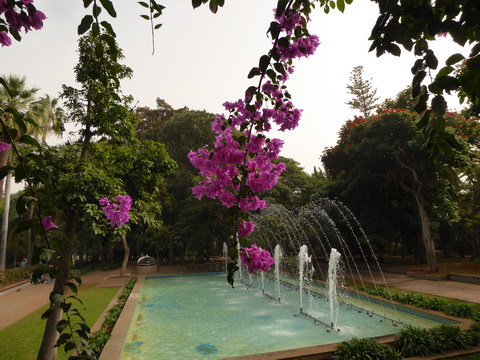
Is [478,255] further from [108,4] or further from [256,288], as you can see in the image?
[108,4]

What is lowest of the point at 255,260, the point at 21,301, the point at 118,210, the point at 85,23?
the point at 21,301

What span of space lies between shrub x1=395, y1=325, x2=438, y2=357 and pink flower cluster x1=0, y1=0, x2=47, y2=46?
7.21 metres

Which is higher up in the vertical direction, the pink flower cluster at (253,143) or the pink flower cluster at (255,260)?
the pink flower cluster at (253,143)

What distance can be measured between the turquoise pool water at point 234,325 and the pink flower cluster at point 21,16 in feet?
22.3

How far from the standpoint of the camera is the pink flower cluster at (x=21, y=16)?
172 cm

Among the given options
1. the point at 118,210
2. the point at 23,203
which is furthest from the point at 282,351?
the point at 23,203

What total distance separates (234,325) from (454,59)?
9.15 meters

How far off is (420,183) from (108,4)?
18.7m

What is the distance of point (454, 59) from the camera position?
4.78 ft

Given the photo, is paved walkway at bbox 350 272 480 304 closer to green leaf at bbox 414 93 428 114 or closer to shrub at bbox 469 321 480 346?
shrub at bbox 469 321 480 346

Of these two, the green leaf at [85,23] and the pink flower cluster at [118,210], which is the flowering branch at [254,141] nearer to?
the green leaf at [85,23]

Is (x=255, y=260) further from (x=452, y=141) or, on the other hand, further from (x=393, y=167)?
(x=393, y=167)

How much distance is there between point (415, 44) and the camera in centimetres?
198

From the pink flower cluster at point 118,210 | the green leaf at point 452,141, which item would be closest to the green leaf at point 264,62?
the green leaf at point 452,141
